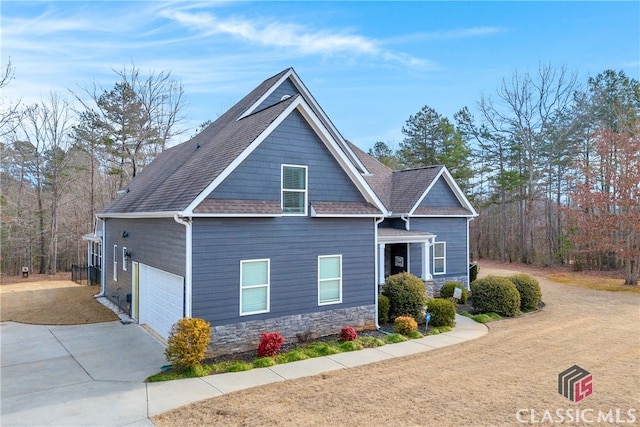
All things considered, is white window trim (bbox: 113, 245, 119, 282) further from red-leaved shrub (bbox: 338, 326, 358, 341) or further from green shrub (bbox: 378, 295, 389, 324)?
green shrub (bbox: 378, 295, 389, 324)

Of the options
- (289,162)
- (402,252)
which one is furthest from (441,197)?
(289,162)

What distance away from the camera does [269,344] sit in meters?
9.42

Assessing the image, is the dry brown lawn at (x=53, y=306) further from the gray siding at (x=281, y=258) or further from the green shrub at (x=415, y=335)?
the green shrub at (x=415, y=335)

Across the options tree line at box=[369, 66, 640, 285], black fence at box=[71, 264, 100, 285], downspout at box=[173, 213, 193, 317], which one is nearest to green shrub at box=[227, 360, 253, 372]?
downspout at box=[173, 213, 193, 317]

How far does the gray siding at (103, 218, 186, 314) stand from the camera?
9.82 metres

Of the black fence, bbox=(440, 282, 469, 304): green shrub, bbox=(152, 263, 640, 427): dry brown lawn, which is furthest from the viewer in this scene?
the black fence

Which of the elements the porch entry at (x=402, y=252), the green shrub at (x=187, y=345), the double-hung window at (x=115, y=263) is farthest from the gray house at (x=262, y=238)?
the porch entry at (x=402, y=252)

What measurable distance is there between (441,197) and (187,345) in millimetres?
13941

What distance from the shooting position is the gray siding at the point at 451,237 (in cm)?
1805

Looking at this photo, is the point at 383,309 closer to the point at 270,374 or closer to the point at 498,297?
the point at 498,297

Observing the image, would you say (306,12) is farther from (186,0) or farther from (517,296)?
(517,296)

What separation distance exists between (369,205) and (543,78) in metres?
28.5

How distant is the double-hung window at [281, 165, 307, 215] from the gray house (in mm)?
29

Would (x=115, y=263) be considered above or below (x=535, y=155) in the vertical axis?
below
